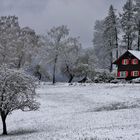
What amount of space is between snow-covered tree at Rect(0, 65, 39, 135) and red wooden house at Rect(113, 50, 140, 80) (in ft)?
185

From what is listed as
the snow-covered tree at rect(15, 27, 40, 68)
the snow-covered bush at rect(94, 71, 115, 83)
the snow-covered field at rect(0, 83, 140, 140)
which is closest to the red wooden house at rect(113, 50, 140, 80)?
the snow-covered bush at rect(94, 71, 115, 83)

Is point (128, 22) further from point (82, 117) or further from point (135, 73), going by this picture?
point (82, 117)

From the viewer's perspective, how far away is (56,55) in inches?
3725

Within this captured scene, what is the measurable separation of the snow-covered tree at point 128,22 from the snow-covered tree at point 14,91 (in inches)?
2539

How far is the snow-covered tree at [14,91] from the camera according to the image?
32.3m

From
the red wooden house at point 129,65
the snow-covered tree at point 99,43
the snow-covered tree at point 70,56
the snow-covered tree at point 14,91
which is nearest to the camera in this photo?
the snow-covered tree at point 14,91

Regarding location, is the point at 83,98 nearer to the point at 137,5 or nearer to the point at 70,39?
the point at 70,39

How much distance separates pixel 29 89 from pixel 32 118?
9639mm

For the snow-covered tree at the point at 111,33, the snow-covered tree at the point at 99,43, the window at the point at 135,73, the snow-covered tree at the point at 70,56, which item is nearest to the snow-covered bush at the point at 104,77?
the window at the point at 135,73

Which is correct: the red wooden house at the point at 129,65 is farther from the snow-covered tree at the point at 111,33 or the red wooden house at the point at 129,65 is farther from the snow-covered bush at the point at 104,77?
the snow-covered tree at the point at 111,33

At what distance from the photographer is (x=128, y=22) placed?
95500mm

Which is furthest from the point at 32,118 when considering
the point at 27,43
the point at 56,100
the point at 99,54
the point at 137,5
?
the point at 99,54

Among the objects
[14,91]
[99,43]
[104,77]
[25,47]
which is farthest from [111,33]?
[14,91]

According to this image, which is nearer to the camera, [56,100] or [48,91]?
[56,100]
